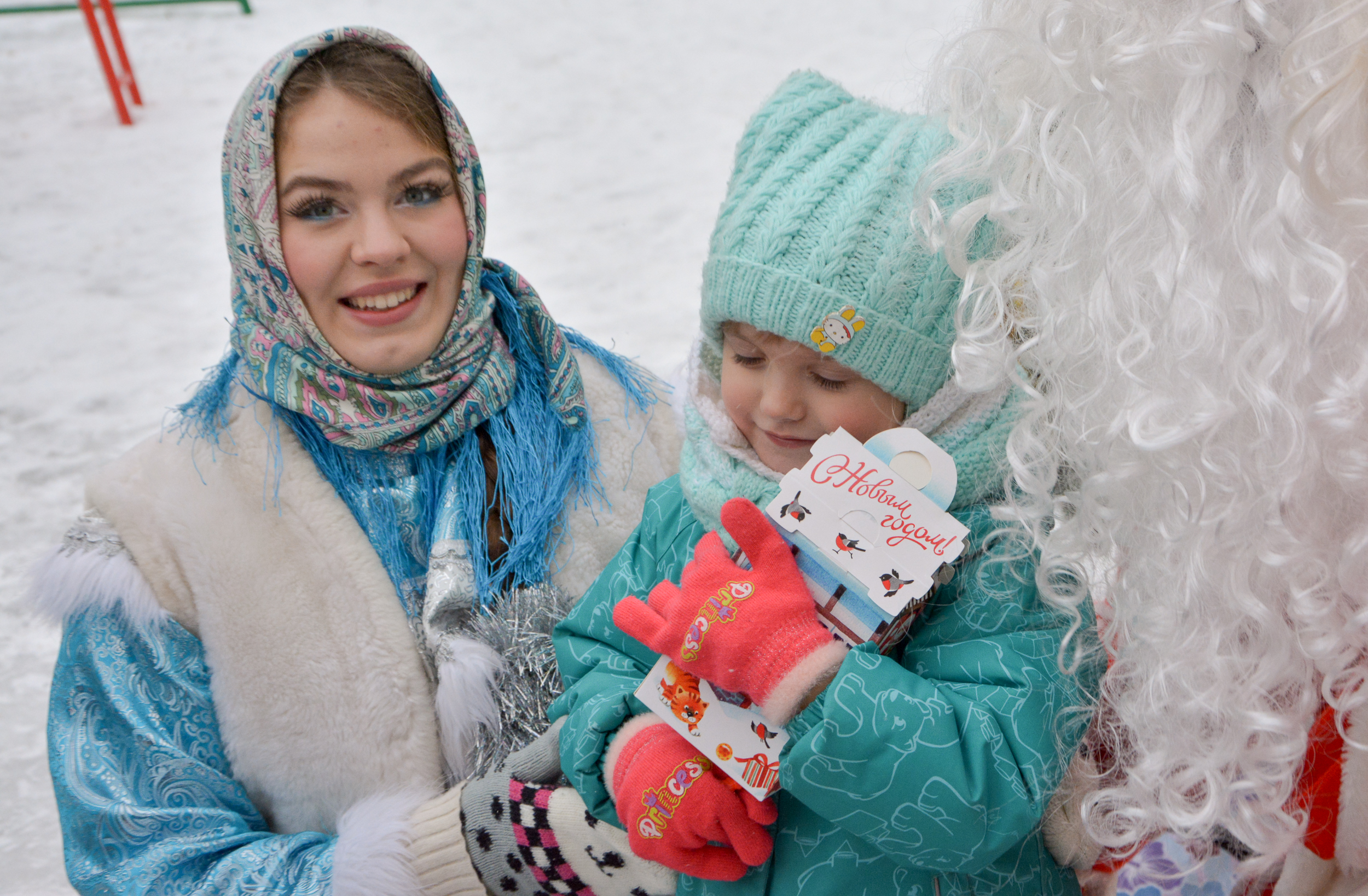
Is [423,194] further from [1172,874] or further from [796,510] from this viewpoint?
[1172,874]

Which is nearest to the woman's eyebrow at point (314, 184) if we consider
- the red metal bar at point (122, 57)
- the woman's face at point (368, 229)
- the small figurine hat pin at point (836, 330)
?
the woman's face at point (368, 229)

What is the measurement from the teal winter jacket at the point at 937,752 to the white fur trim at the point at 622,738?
0.01m

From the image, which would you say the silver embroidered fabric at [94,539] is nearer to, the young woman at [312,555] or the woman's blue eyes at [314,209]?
the young woman at [312,555]

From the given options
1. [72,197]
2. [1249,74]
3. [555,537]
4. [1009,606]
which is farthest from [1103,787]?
[72,197]

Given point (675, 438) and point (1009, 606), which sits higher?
point (1009, 606)

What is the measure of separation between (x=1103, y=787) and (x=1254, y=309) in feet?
1.57

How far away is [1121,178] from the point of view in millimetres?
792

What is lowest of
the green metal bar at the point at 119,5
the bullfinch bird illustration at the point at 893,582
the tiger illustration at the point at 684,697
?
the green metal bar at the point at 119,5

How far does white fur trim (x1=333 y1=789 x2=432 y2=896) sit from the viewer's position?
1.20 metres

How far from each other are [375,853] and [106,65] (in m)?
3.76

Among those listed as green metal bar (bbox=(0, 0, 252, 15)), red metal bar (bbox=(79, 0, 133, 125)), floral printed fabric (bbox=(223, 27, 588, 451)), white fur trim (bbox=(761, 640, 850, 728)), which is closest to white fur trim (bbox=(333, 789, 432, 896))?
floral printed fabric (bbox=(223, 27, 588, 451))

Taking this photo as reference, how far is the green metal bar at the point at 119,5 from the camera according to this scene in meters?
4.51

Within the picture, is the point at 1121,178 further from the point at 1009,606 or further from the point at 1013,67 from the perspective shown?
the point at 1009,606

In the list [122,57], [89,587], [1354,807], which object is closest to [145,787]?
[89,587]
